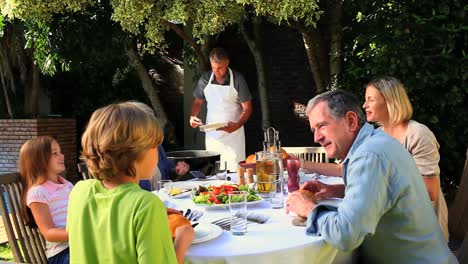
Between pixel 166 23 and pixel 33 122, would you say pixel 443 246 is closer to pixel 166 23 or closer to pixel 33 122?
pixel 166 23

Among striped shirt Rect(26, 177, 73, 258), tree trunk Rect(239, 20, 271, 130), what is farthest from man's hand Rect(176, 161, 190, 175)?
tree trunk Rect(239, 20, 271, 130)

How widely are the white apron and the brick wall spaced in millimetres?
3404

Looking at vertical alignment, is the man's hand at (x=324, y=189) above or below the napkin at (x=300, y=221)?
above

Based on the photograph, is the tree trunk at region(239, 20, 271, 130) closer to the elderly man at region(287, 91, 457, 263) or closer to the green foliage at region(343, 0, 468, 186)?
the green foliage at region(343, 0, 468, 186)

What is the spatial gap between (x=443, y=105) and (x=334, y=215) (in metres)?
3.42

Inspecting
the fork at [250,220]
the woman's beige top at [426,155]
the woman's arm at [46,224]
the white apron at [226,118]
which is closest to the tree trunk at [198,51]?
the white apron at [226,118]

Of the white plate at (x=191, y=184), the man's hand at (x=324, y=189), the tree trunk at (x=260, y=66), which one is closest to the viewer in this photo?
the man's hand at (x=324, y=189)

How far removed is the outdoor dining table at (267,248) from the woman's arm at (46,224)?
73cm

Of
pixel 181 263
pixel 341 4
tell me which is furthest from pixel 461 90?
pixel 181 263

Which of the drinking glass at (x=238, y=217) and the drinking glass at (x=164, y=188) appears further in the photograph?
the drinking glass at (x=164, y=188)

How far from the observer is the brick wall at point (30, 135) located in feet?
25.0

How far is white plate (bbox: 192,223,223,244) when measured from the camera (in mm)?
1886

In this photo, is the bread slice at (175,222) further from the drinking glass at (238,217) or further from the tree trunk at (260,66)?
the tree trunk at (260,66)

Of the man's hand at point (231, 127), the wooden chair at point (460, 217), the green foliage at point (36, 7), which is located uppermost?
the green foliage at point (36, 7)
